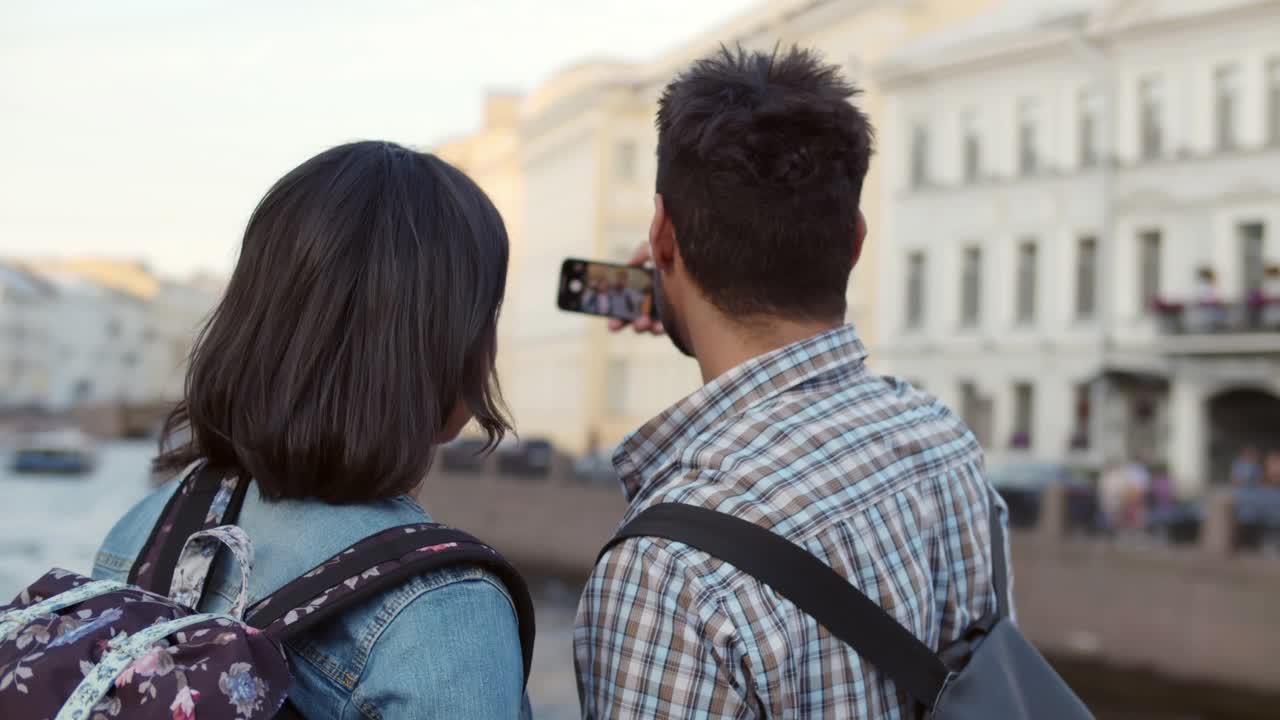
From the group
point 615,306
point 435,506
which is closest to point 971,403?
point 435,506

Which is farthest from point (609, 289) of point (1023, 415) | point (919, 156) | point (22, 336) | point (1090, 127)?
point (22, 336)

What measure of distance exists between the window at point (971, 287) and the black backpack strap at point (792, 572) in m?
23.5

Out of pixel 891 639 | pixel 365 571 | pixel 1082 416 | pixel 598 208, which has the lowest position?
pixel 1082 416

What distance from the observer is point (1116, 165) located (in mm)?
22062

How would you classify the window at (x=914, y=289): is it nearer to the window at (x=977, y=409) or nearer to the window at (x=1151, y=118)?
→ the window at (x=977, y=409)

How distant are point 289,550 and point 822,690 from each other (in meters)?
0.50

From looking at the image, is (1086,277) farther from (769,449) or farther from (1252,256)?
(769,449)

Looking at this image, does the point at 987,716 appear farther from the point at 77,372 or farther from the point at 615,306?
the point at 77,372

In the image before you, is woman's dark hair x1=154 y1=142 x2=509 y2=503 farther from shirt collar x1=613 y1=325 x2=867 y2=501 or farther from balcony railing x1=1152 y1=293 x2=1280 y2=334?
Result: balcony railing x1=1152 y1=293 x2=1280 y2=334

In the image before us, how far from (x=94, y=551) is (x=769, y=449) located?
4.00 metres

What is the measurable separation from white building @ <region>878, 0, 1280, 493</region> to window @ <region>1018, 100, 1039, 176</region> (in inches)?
1.3

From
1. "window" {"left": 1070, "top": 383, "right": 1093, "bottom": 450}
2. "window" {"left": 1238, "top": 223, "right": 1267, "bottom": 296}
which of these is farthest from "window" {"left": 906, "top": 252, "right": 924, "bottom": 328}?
"window" {"left": 1238, "top": 223, "right": 1267, "bottom": 296}

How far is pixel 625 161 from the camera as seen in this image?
34.6 m

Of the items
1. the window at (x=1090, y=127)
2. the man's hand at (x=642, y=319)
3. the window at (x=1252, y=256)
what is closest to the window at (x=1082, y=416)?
the window at (x=1252, y=256)
